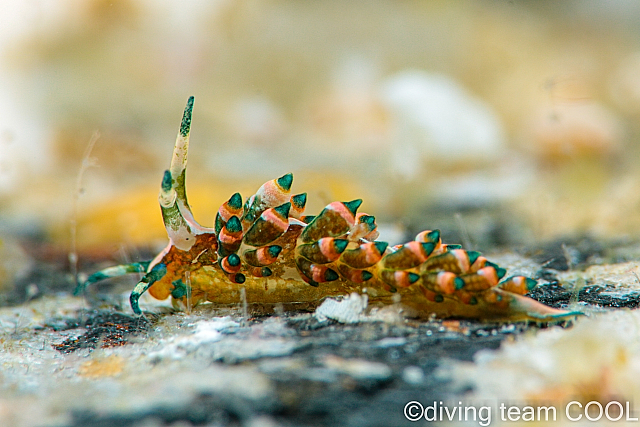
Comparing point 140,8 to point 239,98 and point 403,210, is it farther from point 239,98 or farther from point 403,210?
point 403,210

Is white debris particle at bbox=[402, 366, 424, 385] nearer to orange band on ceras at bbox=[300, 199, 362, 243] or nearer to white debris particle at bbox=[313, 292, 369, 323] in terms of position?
white debris particle at bbox=[313, 292, 369, 323]

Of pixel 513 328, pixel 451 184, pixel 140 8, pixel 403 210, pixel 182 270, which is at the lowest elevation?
pixel 513 328

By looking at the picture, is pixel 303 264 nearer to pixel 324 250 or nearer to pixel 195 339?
pixel 324 250

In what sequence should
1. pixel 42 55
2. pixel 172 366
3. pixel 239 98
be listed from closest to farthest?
pixel 172 366
pixel 42 55
pixel 239 98

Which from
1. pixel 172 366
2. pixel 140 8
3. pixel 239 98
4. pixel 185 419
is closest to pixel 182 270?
pixel 172 366

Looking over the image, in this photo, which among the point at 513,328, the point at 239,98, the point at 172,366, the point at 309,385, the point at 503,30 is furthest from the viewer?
the point at 503,30

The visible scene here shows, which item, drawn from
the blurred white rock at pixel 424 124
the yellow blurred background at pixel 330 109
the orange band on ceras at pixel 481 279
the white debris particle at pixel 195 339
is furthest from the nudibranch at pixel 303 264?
the blurred white rock at pixel 424 124

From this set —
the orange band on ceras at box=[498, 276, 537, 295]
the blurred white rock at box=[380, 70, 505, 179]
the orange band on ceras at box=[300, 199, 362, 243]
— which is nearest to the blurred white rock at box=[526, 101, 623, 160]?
the blurred white rock at box=[380, 70, 505, 179]
